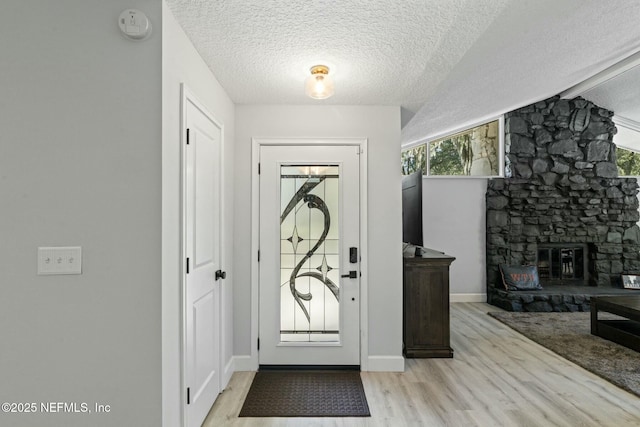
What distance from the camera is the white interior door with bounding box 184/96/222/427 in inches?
78.7

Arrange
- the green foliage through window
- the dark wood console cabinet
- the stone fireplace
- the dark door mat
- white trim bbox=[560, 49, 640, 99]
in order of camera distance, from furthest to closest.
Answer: the green foliage through window
the stone fireplace
white trim bbox=[560, 49, 640, 99]
the dark wood console cabinet
the dark door mat

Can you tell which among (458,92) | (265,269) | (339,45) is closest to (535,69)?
(458,92)

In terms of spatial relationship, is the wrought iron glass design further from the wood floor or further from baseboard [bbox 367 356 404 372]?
the wood floor

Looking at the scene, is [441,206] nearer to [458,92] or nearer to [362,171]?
[458,92]

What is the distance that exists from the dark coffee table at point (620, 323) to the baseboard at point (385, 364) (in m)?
2.36

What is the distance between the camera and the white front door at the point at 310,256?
10.2 feet

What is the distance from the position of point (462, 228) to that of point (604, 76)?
8.72 feet

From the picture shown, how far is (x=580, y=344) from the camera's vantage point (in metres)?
3.70
